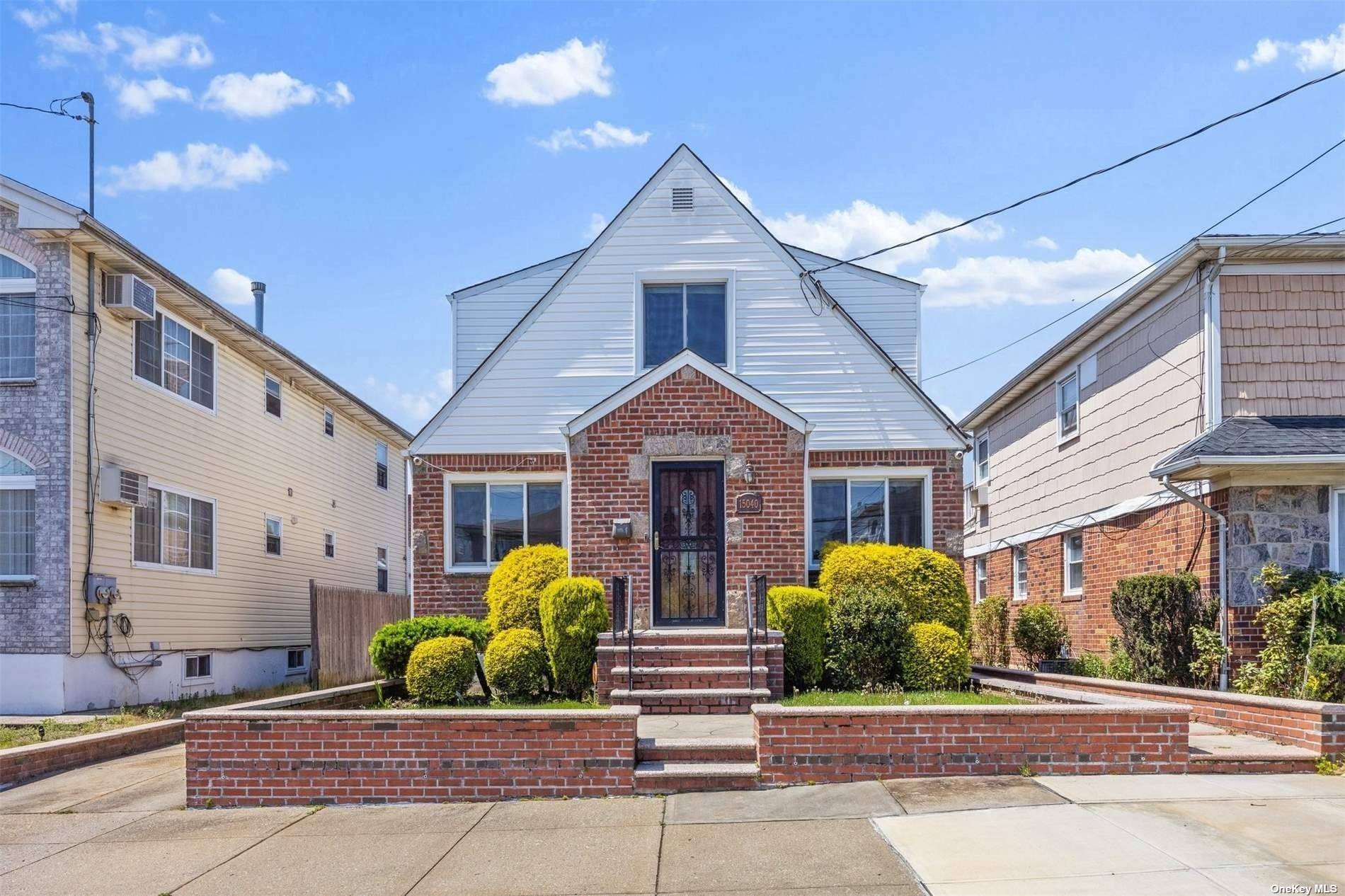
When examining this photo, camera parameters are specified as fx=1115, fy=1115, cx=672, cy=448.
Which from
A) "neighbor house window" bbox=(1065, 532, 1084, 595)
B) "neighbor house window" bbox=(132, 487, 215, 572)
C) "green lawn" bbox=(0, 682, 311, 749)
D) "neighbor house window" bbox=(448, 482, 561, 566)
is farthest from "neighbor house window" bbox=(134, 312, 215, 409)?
"neighbor house window" bbox=(1065, 532, 1084, 595)

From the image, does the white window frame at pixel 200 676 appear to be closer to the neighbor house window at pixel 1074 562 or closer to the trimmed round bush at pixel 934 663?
the trimmed round bush at pixel 934 663

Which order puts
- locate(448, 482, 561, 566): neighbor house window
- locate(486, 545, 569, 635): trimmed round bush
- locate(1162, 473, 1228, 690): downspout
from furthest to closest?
locate(448, 482, 561, 566): neighbor house window
locate(486, 545, 569, 635): trimmed round bush
locate(1162, 473, 1228, 690): downspout

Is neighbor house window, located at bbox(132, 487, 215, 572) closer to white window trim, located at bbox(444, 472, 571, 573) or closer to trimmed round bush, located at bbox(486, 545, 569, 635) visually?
white window trim, located at bbox(444, 472, 571, 573)

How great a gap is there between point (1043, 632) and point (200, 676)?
1336cm

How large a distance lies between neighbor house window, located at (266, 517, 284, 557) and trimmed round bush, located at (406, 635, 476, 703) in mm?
10268

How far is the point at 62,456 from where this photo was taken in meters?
14.1

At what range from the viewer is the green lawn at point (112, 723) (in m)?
11.6

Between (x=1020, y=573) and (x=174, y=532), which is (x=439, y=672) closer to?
(x=174, y=532)

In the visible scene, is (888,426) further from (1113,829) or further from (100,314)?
(100,314)

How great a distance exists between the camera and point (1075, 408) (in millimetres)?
18469

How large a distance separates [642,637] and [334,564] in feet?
45.3

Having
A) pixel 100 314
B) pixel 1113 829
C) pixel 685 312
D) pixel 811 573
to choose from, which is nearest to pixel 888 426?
pixel 811 573

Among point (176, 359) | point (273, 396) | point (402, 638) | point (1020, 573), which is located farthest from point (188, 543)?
point (1020, 573)

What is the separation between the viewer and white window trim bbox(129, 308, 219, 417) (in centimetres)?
1586
